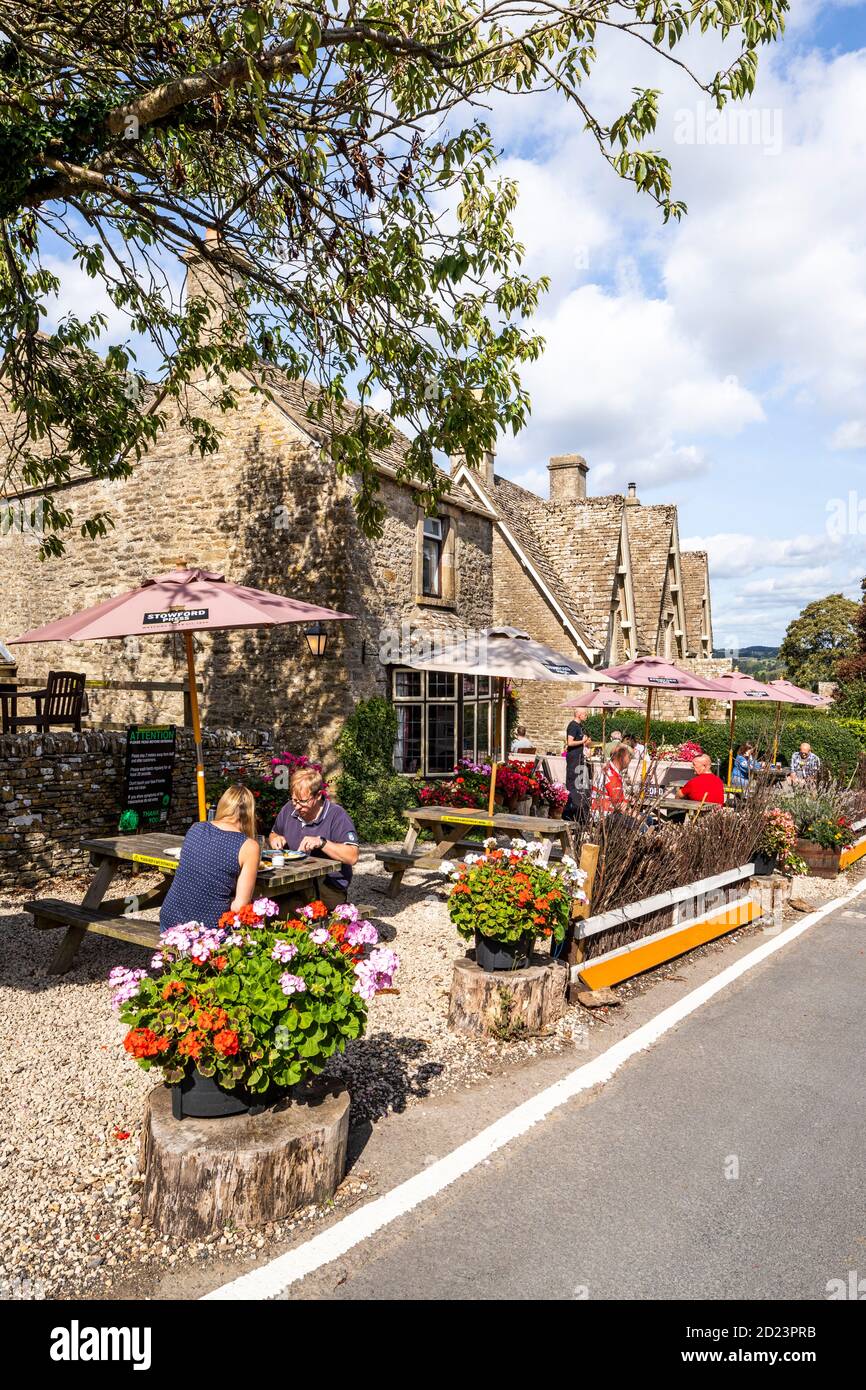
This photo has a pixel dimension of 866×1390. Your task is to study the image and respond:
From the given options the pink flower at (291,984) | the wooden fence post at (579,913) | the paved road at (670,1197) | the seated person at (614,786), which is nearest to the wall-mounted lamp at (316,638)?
the seated person at (614,786)

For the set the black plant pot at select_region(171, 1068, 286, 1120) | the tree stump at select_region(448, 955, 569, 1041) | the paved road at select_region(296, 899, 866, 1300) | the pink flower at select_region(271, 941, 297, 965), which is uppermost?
the pink flower at select_region(271, 941, 297, 965)

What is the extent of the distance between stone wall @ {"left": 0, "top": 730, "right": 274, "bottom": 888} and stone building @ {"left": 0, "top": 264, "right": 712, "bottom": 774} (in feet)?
7.71

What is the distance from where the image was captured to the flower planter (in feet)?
40.4

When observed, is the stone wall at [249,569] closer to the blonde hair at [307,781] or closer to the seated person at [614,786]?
the seated person at [614,786]

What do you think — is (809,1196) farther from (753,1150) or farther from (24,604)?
(24,604)

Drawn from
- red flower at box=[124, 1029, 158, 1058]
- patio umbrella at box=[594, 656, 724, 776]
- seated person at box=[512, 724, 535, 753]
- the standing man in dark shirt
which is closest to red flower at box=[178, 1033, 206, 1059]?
red flower at box=[124, 1029, 158, 1058]

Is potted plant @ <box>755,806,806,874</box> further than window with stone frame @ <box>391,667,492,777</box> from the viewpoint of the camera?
No

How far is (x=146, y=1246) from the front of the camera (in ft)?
11.6

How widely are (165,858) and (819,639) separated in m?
64.5

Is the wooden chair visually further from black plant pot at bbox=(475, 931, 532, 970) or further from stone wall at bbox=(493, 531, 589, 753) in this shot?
stone wall at bbox=(493, 531, 589, 753)

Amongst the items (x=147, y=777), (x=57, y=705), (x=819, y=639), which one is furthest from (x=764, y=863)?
(x=819, y=639)

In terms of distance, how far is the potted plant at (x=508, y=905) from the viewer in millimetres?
5754
